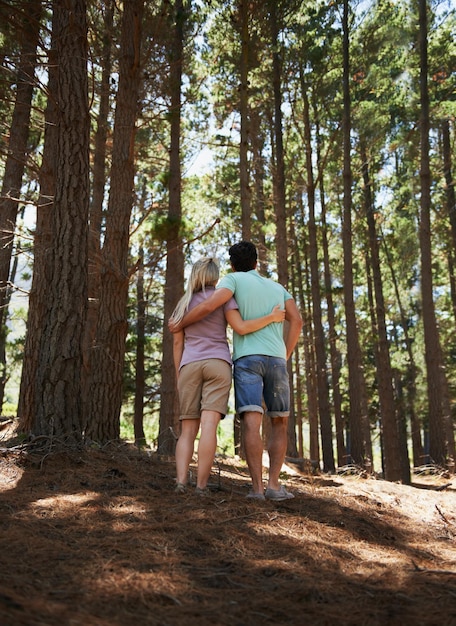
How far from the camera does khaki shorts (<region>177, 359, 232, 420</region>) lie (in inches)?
170

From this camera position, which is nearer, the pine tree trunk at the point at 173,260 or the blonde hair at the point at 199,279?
the blonde hair at the point at 199,279

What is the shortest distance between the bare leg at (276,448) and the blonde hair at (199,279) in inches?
46.7

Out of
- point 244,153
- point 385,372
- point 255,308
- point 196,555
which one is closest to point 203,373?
point 255,308

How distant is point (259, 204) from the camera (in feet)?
61.4

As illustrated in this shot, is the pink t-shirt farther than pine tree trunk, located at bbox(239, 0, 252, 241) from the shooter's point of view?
No

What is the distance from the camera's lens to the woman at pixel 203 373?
4238mm

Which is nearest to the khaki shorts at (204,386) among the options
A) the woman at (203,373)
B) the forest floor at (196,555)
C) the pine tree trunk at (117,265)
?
the woman at (203,373)

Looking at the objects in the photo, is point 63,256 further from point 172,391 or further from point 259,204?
point 259,204

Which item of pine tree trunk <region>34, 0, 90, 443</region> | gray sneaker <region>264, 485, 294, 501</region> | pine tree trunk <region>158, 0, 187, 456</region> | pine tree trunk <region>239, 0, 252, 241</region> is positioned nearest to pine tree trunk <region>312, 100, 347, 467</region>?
pine tree trunk <region>239, 0, 252, 241</region>

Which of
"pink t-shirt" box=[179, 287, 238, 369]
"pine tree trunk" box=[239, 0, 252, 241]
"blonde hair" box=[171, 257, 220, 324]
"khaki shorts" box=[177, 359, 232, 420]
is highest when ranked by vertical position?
"pine tree trunk" box=[239, 0, 252, 241]

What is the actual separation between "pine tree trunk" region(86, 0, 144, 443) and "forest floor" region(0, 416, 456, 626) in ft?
5.19

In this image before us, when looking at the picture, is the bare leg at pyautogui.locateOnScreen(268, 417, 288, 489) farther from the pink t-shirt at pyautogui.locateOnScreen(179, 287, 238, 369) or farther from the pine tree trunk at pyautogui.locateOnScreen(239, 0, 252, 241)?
the pine tree trunk at pyautogui.locateOnScreen(239, 0, 252, 241)

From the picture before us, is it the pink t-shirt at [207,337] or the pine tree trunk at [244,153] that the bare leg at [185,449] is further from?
the pine tree trunk at [244,153]

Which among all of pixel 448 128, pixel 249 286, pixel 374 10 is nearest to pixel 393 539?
pixel 249 286
